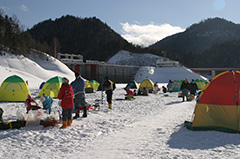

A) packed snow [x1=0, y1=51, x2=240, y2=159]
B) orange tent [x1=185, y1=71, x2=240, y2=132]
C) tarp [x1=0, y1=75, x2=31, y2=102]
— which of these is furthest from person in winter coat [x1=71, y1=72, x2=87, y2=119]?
tarp [x1=0, y1=75, x2=31, y2=102]

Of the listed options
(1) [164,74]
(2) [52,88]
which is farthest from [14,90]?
(1) [164,74]

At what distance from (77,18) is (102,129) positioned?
195 meters

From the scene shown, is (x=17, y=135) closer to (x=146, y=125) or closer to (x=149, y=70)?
(x=146, y=125)

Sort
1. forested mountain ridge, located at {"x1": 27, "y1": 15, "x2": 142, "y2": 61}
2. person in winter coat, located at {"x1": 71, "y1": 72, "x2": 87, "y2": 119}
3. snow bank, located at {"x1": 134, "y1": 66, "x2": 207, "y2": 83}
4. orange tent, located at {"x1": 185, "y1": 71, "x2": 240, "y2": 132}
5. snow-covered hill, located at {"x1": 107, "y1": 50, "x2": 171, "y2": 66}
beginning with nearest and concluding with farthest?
orange tent, located at {"x1": 185, "y1": 71, "x2": 240, "y2": 132} → person in winter coat, located at {"x1": 71, "y1": 72, "x2": 87, "y2": 119} → snow bank, located at {"x1": 134, "y1": 66, "x2": 207, "y2": 83} → snow-covered hill, located at {"x1": 107, "y1": 50, "x2": 171, "y2": 66} → forested mountain ridge, located at {"x1": 27, "y1": 15, "x2": 142, "y2": 61}

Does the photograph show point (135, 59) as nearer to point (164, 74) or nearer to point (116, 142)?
point (164, 74)

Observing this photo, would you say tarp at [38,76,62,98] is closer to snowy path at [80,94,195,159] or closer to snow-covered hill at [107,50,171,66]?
snowy path at [80,94,195,159]

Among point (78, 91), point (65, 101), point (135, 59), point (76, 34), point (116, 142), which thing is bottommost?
point (116, 142)

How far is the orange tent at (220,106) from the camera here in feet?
20.8

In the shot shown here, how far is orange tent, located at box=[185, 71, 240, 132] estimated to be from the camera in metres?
6.35

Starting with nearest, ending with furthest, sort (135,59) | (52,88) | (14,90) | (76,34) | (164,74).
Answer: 1. (14,90)
2. (52,88)
3. (164,74)
4. (135,59)
5. (76,34)

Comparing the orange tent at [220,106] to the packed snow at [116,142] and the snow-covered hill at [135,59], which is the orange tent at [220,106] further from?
the snow-covered hill at [135,59]

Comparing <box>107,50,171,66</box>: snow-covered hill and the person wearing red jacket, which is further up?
<box>107,50,171,66</box>: snow-covered hill

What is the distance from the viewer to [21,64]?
3228 centimetres

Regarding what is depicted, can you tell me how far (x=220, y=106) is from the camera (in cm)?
654
